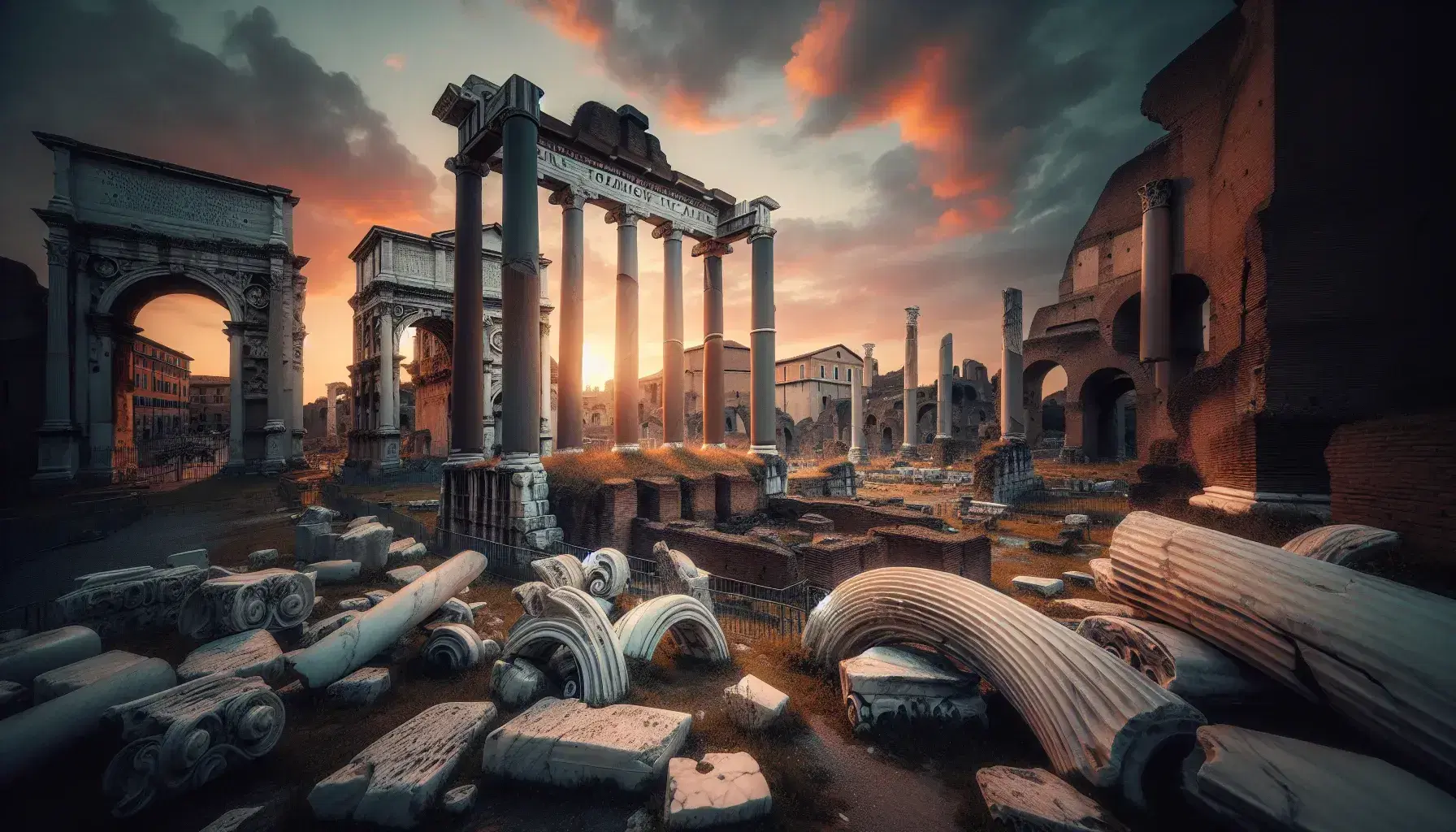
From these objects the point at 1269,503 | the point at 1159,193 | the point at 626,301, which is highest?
the point at 1159,193

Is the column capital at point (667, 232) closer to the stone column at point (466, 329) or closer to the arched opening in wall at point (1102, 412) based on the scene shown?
the stone column at point (466, 329)

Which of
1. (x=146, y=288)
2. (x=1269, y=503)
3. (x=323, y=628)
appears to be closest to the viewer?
(x=323, y=628)

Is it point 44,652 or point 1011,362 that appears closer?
point 44,652

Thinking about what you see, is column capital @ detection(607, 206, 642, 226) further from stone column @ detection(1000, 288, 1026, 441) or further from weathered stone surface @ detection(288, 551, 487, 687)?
stone column @ detection(1000, 288, 1026, 441)

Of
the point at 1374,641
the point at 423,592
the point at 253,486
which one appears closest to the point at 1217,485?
the point at 1374,641

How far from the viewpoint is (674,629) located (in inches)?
182

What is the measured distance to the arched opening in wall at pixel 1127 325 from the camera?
1744 cm

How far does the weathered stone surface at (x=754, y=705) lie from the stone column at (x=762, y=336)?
321 inches

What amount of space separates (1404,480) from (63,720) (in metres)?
10.8

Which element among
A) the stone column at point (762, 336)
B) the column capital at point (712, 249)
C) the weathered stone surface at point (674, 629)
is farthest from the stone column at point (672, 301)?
the weathered stone surface at point (674, 629)

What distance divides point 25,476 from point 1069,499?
32013mm

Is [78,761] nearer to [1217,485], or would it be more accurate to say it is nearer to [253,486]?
[1217,485]

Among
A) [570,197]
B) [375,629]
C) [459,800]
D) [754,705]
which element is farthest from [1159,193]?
[375,629]

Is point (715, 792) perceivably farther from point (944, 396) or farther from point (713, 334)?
point (944, 396)
